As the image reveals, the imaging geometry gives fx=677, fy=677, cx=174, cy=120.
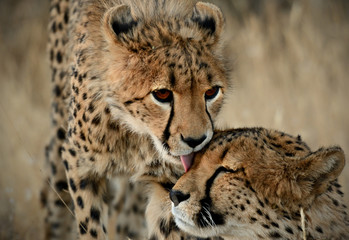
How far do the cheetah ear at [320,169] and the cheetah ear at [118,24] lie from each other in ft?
3.62

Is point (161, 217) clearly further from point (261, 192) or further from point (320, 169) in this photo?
point (320, 169)

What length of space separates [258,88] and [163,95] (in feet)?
9.39

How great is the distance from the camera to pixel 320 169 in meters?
2.28

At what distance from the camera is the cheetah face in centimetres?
270

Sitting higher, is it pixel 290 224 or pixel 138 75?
pixel 138 75

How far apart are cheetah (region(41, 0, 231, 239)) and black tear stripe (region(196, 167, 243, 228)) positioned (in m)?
0.20

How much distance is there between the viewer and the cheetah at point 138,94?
2758mm

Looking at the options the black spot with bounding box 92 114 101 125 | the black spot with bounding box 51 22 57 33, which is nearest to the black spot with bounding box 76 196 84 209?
the black spot with bounding box 92 114 101 125

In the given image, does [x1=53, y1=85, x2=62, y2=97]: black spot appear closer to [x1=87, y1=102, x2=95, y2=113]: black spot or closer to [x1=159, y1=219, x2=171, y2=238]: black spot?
[x1=87, y1=102, x2=95, y2=113]: black spot

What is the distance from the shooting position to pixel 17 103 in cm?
590

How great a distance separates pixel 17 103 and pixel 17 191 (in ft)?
4.42

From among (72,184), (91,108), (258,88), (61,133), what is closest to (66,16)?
(61,133)

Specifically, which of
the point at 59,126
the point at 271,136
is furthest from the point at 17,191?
the point at 271,136

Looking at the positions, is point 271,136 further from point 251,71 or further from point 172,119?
point 251,71
